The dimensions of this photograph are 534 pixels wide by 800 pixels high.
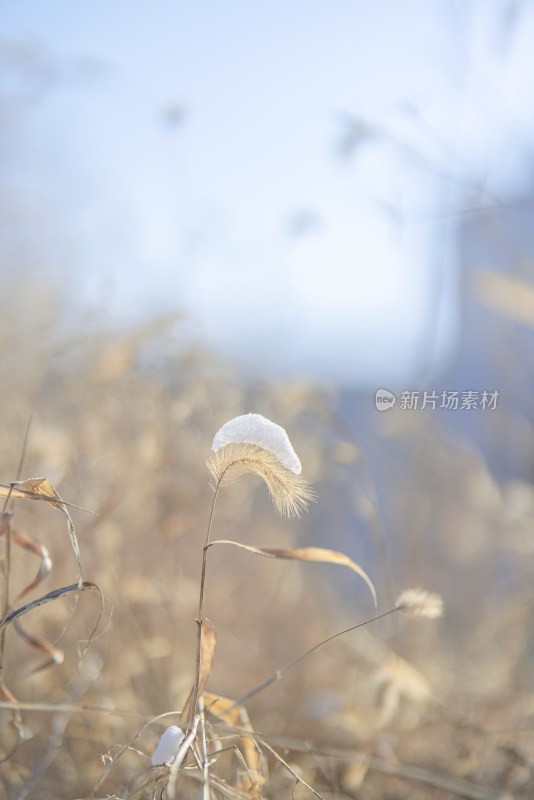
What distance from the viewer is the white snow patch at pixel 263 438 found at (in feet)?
2.31

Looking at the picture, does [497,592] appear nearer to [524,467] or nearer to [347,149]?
[524,467]

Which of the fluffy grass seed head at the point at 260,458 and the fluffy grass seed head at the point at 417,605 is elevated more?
the fluffy grass seed head at the point at 260,458

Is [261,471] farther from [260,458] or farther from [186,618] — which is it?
[186,618]

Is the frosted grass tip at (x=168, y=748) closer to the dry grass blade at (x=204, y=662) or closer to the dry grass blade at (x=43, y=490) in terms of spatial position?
the dry grass blade at (x=204, y=662)

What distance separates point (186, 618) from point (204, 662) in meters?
1.14

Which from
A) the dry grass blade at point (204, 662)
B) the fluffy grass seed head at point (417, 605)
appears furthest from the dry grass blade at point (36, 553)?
the fluffy grass seed head at point (417, 605)

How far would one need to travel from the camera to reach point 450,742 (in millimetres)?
1395

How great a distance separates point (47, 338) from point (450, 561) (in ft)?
6.74

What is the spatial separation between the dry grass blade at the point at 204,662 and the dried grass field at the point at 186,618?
17 cm

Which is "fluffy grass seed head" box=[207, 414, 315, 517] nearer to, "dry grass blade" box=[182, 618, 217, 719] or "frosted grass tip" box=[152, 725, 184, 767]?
"dry grass blade" box=[182, 618, 217, 719]

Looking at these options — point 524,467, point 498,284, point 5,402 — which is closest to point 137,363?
point 5,402

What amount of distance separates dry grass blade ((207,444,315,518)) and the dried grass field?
0.32m

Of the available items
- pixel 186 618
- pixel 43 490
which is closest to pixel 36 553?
pixel 43 490

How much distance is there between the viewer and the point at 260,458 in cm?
75
